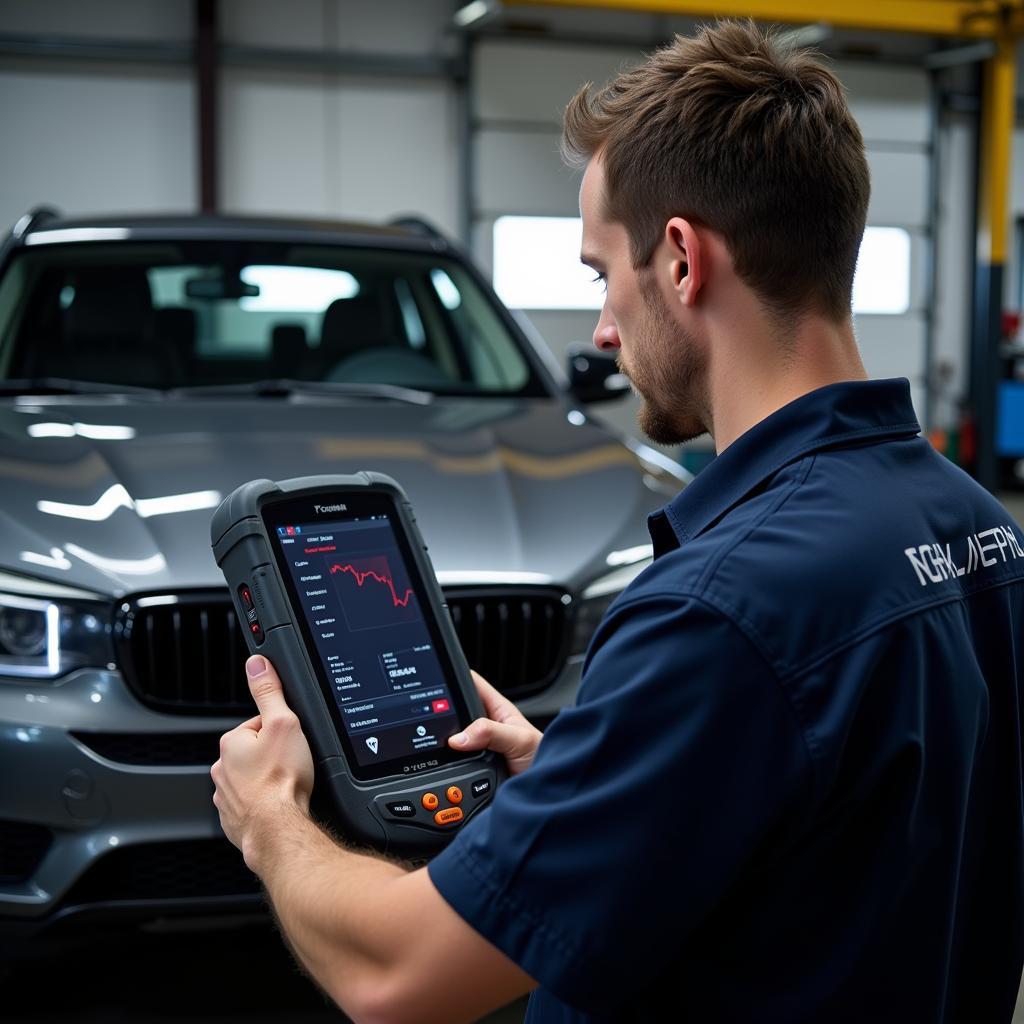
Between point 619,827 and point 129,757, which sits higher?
point 619,827

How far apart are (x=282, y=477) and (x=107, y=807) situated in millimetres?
652

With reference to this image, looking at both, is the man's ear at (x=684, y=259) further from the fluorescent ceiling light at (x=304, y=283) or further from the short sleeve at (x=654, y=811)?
the fluorescent ceiling light at (x=304, y=283)

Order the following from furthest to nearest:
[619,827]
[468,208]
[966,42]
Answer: [966,42]
[468,208]
[619,827]

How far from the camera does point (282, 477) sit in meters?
2.38

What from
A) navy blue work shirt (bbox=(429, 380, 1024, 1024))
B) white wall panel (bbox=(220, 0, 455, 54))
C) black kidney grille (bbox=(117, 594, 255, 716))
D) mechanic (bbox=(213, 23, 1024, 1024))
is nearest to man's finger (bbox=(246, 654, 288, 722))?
mechanic (bbox=(213, 23, 1024, 1024))

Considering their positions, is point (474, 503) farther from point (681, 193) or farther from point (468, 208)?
point (468, 208)

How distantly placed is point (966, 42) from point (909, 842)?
1233cm

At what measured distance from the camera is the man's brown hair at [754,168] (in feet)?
3.10

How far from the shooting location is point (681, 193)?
3.15 ft

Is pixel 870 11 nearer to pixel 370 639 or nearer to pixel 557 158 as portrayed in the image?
pixel 557 158

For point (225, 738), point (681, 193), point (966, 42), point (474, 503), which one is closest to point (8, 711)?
point (474, 503)

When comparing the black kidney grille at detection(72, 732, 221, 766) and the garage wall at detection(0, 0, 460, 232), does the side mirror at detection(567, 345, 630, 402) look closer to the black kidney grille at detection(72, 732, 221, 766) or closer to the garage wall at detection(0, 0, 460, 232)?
the black kidney grille at detection(72, 732, 221, 766)

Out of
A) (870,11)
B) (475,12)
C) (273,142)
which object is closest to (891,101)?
(870,11)

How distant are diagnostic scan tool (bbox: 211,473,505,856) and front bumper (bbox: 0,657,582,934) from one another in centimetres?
78
